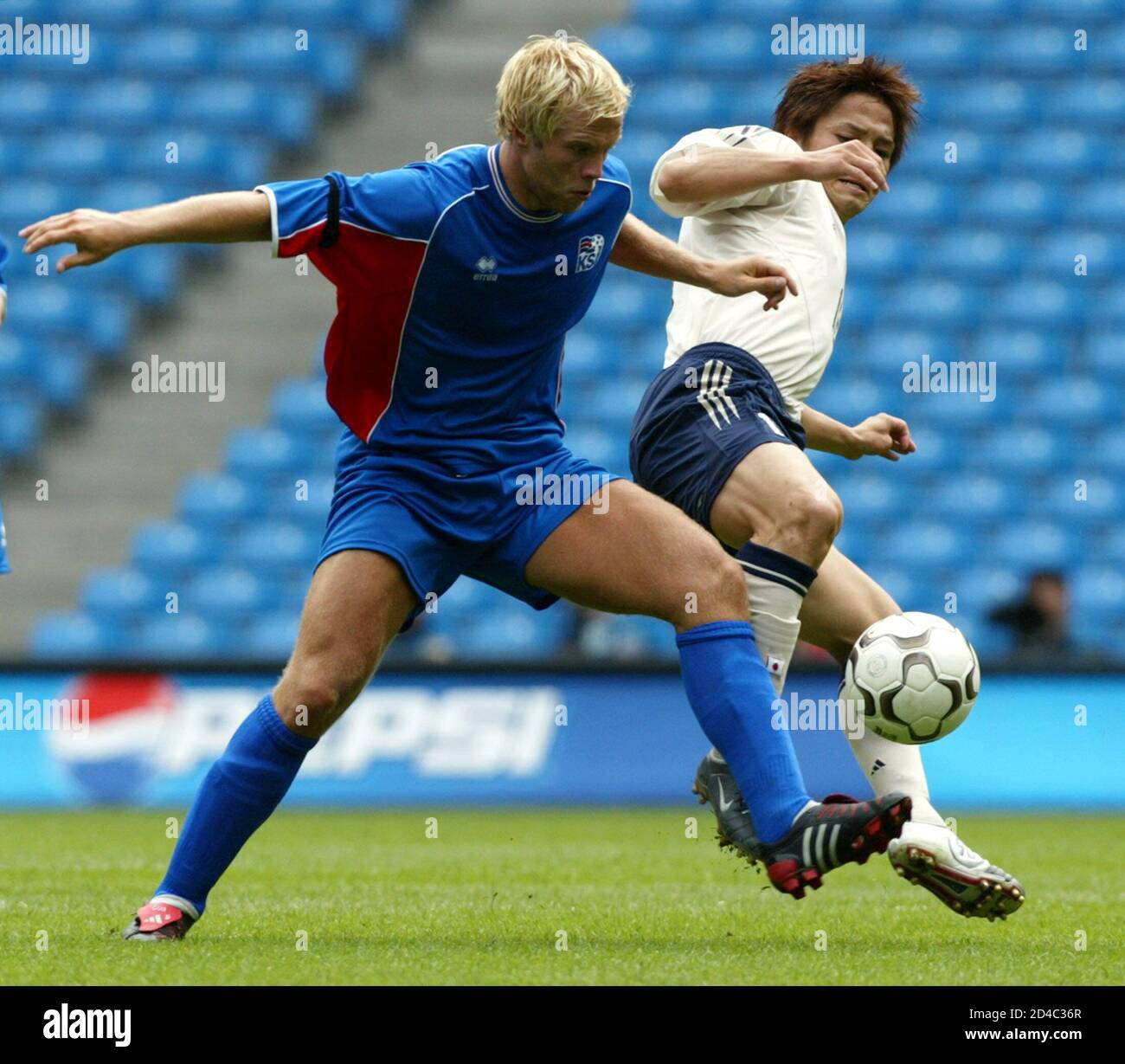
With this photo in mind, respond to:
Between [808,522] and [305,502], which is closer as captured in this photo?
[808,522]

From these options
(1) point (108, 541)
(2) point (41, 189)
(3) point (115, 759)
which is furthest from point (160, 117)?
(3) point (115, 759)

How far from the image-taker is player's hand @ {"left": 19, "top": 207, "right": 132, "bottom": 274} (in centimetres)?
368

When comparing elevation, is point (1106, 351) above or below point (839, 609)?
above

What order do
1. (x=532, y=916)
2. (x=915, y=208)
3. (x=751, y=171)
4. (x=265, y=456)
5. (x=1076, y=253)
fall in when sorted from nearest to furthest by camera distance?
1. (x=751, y=171)
2. (x=532, y=916)
3. (x=265, y=456)
4. (x=1076, y=253)
5. (x=915, y=208)

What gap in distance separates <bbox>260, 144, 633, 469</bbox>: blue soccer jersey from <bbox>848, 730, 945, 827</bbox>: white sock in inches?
49.4

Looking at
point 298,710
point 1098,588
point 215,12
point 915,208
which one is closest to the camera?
point 298,710

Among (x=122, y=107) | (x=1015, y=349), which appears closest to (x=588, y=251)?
(x=1015, y=349)

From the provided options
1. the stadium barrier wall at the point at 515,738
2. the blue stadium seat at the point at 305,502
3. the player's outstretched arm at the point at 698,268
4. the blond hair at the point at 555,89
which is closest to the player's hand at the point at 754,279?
the player's outstretched arm at the point at 698,268

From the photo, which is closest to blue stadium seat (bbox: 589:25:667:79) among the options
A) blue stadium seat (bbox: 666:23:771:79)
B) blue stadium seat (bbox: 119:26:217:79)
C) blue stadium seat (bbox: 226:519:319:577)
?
blue stadium seat (bbox: 666:23:771:79)

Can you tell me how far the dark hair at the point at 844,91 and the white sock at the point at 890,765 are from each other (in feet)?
5.60

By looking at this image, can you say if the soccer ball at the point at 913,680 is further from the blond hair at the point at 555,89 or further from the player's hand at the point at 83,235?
the player's hand at the point at 83,235

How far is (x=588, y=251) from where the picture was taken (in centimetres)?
458

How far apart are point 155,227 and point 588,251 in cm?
114

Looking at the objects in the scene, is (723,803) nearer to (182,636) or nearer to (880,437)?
(880,437)
